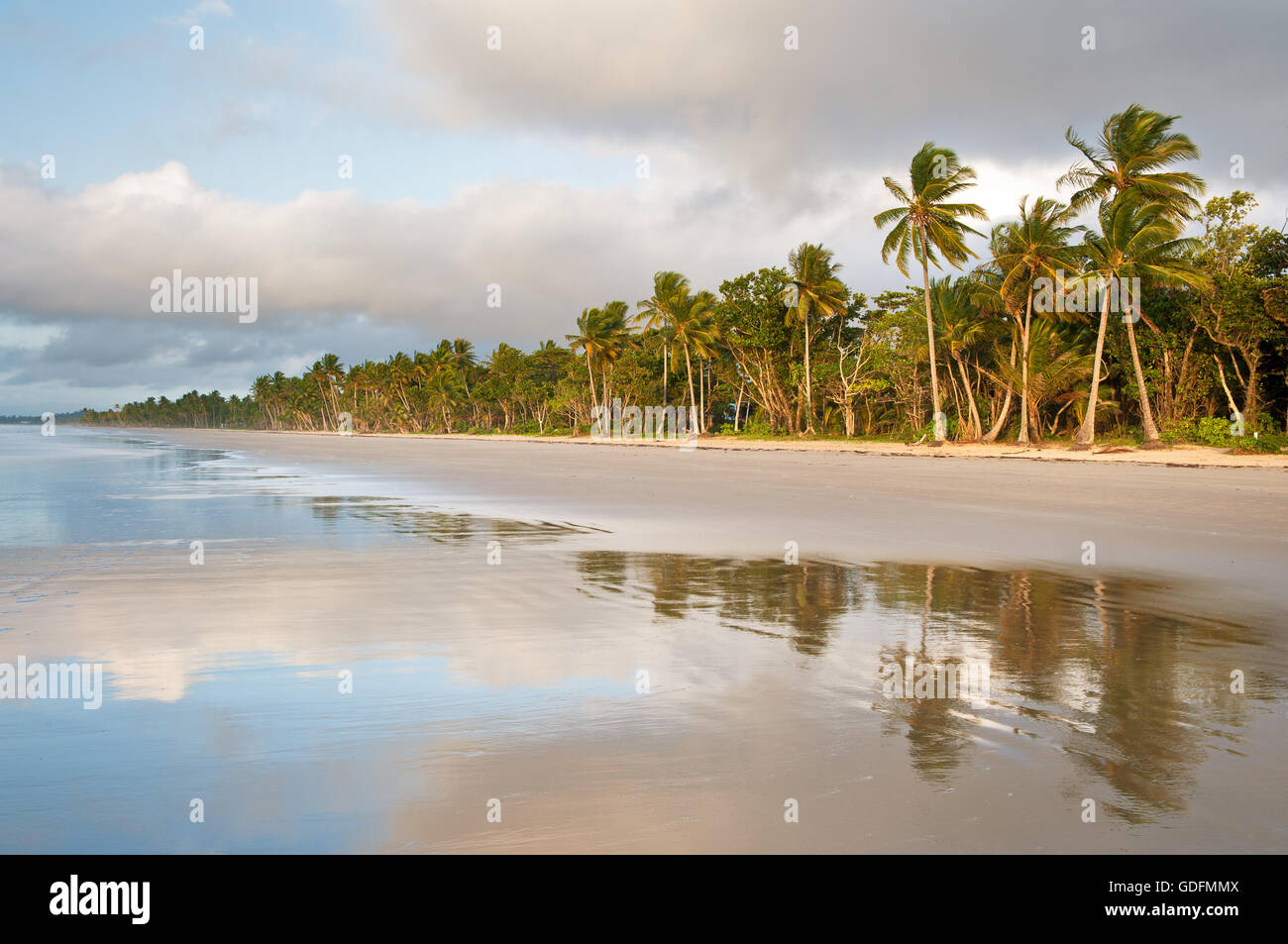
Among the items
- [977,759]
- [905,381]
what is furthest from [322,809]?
[905,381]

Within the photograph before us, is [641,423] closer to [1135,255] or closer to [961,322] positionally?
[961,322]

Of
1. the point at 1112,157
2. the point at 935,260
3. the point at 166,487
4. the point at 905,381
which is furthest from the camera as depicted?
the point at 905,381

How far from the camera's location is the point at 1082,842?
12.2ft

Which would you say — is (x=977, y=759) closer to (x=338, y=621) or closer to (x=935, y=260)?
(x=338, y=621)

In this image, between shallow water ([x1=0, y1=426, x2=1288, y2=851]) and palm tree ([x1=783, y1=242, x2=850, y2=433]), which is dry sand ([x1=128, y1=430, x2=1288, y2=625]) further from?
palm tree ([x1=783, y1=242, x2=850, y2=433])

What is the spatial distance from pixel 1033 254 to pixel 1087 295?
3.27m

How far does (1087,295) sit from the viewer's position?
39.7 meters

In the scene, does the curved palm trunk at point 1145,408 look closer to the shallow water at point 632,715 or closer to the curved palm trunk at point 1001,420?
the curved palm trunk at point 1001,420

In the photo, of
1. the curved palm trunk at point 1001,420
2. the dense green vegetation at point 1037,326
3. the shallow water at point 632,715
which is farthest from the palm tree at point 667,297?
the shallow water at point 632,715
